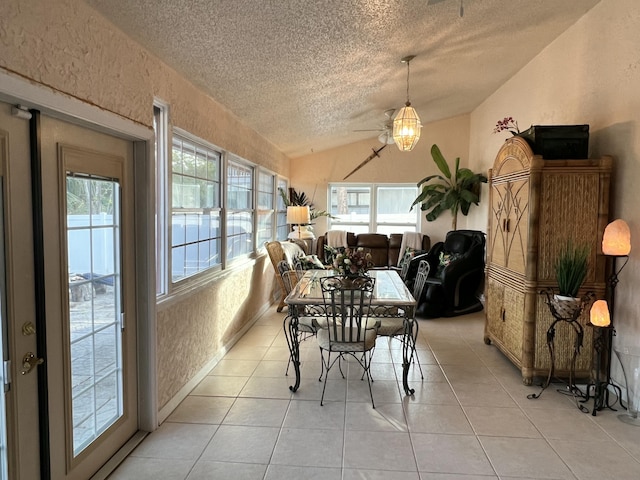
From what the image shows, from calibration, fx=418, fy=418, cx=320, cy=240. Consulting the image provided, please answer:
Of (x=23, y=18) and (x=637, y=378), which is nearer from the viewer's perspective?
(x=23, y=18)

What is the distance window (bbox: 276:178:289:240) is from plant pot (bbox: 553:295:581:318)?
4.81m

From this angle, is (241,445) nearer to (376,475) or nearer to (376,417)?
(376,475)

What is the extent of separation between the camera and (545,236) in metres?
3.39

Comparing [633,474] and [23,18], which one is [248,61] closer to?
[23,18]

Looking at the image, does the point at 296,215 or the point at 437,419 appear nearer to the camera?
the point at 437,419

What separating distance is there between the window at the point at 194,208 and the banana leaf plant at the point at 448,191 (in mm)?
4350

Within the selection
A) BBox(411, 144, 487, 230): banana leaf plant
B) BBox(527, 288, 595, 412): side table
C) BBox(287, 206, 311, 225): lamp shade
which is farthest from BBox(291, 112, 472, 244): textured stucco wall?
BBox(527, 288, 595, 412): side table

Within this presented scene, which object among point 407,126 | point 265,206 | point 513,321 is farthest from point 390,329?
point 265,206

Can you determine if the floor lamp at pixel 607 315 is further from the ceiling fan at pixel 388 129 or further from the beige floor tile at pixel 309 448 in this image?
the ceiling fan at pixel 388 129

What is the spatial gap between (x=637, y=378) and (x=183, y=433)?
313cm

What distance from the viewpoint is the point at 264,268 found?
231 inches

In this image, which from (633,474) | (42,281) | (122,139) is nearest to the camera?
(42,281)

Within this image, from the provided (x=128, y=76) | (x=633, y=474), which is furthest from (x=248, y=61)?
(x=633, y=474)

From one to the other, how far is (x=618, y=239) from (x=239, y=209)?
144 inches
